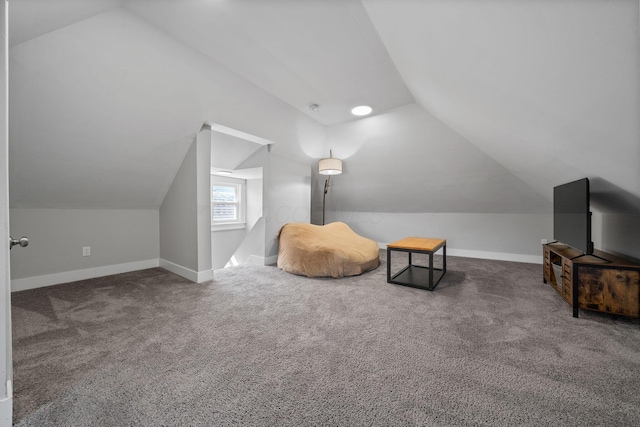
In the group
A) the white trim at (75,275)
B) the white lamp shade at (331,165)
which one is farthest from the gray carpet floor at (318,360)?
the white lamp shade at (331,165)

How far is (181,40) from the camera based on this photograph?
82.0 inches

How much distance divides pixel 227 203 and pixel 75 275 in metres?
2.64

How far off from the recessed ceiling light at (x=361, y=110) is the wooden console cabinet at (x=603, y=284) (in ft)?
9.04

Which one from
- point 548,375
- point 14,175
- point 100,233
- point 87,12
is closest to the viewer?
point 548,375

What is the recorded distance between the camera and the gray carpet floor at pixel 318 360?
1.09 meters

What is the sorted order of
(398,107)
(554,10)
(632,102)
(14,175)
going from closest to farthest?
(554,10) < (632,102) < (14,175) < (398,107)

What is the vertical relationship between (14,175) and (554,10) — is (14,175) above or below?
below

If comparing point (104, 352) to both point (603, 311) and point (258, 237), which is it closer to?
point (258, 237)

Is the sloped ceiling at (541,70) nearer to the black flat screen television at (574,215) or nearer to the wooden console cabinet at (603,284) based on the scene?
the black flat screen television at (574,215)

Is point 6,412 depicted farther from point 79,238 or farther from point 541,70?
point 541,70

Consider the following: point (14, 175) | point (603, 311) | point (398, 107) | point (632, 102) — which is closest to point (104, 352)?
point (14, 175)

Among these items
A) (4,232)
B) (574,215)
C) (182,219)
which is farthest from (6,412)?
(574,215)

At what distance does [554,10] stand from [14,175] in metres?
4.09

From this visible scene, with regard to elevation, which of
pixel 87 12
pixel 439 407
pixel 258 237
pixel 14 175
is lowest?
pixel 439 407
